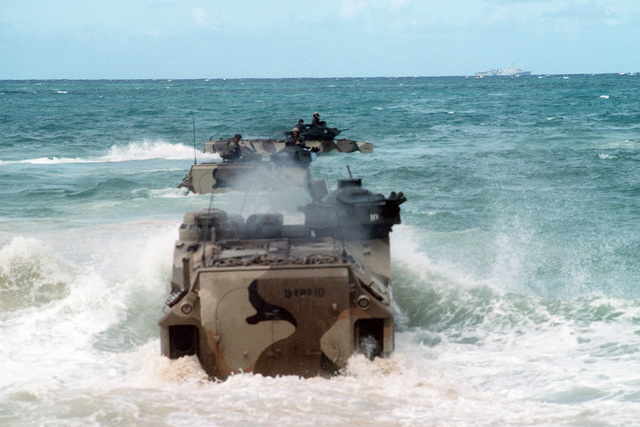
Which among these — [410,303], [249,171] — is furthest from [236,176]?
[410,303]

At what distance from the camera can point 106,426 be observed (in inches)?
277

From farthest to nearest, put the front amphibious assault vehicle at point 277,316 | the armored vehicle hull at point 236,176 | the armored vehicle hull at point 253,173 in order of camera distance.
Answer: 1. the armored vehicle hull at point 236,176
2. the armored vehicle hull at point 253,173
3. the front amphibious assault vehicle at point 277,316

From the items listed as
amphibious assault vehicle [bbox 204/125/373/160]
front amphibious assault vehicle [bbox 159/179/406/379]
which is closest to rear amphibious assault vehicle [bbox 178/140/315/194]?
amphibious assault vehicle [bbox 204/125/373/160]

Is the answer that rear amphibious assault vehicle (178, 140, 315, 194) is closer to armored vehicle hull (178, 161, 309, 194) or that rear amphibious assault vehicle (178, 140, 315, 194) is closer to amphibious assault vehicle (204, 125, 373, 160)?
armored vehicle hull (178, 161, 309, 194)

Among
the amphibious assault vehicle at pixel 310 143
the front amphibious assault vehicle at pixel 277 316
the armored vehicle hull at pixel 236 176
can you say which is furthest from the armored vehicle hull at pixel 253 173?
the front amphibious assault vehicle at pixel 277 316

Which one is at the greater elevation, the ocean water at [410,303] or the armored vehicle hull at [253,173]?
the armored vehicle hull at [253,173]

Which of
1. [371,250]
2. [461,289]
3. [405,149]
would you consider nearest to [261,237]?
[371,250]

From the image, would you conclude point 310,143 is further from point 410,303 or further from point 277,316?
point 277,316

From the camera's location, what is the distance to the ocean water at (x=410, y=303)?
7551 mm

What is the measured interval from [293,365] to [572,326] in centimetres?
409

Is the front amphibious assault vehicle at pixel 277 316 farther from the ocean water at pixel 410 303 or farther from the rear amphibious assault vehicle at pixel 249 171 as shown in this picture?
the rear amphibious assault vehicle at pixel 249 171

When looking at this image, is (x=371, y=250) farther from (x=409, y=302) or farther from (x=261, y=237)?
(x=409, y=302)

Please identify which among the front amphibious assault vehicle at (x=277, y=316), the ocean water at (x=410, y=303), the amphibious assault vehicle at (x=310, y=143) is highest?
the amphibious assault vehicle at (x=310, y=143)

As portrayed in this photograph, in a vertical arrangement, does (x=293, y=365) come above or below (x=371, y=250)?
below
